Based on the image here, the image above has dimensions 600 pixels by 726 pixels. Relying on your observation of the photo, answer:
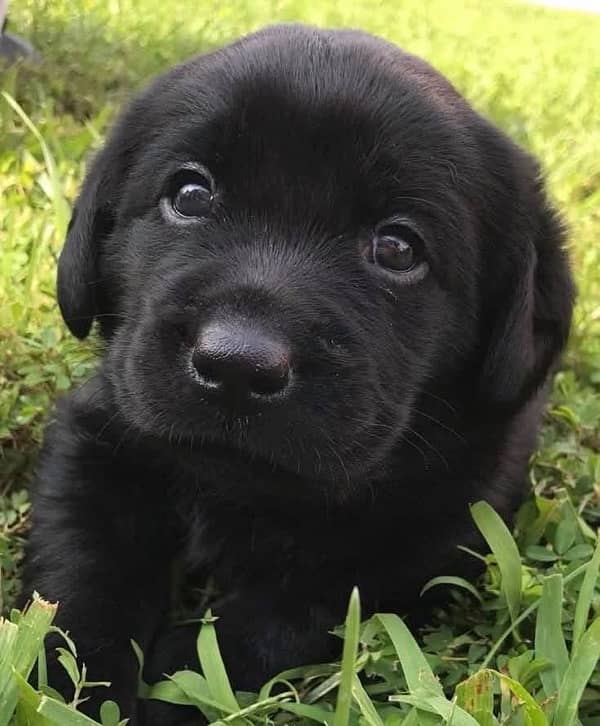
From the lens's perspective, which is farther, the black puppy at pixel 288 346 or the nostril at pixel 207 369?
the black puppy at pixel 288 346

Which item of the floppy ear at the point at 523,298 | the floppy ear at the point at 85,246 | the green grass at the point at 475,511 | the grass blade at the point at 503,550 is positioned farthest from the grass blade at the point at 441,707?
the floppy ear at the point at 85,246

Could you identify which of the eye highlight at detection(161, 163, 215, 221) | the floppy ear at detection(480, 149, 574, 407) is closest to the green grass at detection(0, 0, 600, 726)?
the floppy ear at detection(480, 149, 574, 407)

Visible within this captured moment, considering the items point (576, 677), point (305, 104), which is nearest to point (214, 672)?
point (576, 677)

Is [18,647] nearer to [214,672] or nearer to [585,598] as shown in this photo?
[214,672]

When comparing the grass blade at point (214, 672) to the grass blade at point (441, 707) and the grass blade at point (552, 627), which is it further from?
the grass blade at point (552, 627)

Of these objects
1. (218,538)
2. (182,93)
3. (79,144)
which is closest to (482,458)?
(218,538)

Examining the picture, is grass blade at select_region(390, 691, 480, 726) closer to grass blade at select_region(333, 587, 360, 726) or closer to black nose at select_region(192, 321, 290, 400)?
grass blade at select_region(333, 587, 360, 726)
